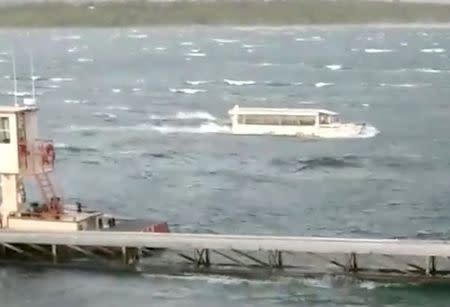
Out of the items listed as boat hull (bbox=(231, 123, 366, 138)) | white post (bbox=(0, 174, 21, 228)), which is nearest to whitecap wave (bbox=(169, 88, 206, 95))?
boat hull (bbox=(231, 123, 366, 138))

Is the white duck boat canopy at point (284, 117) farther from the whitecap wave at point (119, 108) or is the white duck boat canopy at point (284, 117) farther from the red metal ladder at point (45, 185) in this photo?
the red metal ladder at point (45, 185)

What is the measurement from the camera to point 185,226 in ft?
173

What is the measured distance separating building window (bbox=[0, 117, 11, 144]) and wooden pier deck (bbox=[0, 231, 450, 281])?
118 inches

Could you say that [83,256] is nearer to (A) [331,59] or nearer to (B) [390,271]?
(B) [390,271]

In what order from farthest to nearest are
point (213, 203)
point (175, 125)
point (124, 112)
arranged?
1. point (124, 112)
2. point (175, 125)
3. point (213, 203)

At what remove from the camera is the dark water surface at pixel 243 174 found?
132ft

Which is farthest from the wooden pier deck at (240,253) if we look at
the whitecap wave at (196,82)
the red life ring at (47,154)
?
the whitecap wave at (196,82)

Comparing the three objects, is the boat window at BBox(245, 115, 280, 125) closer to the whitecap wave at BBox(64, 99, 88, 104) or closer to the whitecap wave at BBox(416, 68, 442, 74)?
the whitecap wave at BBox(64, 99, 88, 104)

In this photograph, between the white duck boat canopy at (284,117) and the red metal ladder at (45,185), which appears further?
the white duck boat canopy at (284,117)

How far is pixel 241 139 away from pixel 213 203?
26412 mm

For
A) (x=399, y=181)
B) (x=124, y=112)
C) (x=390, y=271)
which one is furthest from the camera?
(x=124, y=112)

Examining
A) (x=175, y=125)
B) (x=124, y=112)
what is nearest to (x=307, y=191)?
(x=175, y=125)

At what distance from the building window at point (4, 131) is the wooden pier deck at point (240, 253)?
3002 mm

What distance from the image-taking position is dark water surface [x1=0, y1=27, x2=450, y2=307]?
40094 mm
